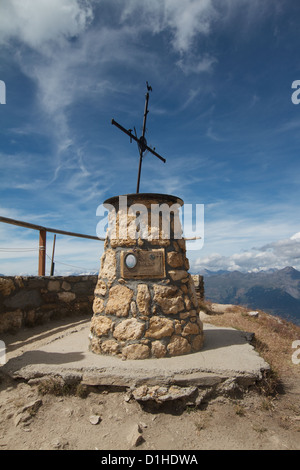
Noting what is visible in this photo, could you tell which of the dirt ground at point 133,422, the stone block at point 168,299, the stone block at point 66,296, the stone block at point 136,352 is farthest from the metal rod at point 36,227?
the stone block at point 136,352

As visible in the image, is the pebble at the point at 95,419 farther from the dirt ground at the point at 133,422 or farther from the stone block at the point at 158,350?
the stone block at the point at 158,350

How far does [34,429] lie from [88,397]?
67cm

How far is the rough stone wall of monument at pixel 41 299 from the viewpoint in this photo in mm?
5184

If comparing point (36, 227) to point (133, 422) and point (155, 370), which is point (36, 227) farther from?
point (133, 422)

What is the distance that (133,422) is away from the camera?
9.46ft

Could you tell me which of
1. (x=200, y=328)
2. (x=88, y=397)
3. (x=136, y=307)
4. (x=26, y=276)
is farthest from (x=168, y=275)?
(x=26, y=276)

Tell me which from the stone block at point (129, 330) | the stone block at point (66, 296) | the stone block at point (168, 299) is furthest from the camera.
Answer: the stone block at point (66, 296)

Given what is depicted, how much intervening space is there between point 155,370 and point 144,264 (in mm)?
1503

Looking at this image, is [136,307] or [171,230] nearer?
[136,307]

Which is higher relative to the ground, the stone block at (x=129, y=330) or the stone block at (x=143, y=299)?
the stone block at (x=143, y=299)

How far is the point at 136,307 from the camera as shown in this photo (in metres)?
3.94

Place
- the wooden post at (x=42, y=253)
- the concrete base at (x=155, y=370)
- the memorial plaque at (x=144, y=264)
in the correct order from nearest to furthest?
the concrete base at (x=155, y=370) < the memorial plaque at (x=144, y=264) < the wooden post at (x=42, y=253)

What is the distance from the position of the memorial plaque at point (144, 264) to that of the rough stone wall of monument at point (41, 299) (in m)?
2.75
